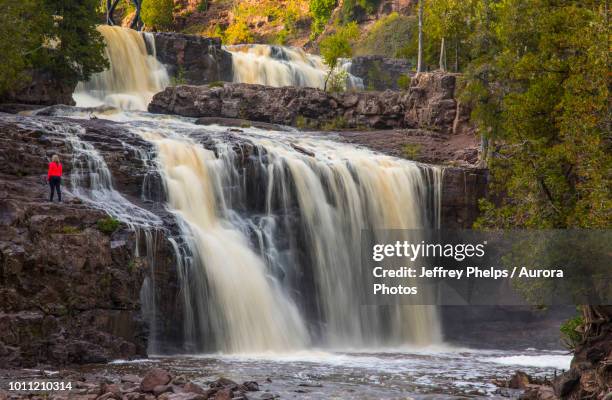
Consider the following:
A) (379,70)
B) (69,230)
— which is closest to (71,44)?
(69,230)

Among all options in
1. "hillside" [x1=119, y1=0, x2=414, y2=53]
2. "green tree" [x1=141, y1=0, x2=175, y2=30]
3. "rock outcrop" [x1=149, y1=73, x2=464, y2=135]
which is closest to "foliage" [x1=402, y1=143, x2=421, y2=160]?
"rock outcrop" [x1=149, y1=73, x2=464, y2=135]

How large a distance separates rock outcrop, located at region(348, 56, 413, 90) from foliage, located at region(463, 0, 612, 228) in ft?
131

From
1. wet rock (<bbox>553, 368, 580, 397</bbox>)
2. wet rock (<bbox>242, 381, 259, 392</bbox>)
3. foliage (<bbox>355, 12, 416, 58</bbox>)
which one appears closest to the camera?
wet rock (<bbox>553, 368, 580, 397</bbox>)

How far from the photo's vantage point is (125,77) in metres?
58.6

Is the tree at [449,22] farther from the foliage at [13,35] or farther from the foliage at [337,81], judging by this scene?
the foliage at [13,35]

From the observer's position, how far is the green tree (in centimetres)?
10206

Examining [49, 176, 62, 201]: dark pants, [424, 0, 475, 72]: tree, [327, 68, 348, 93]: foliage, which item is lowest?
[49, 176, 62, 201]: dark pants

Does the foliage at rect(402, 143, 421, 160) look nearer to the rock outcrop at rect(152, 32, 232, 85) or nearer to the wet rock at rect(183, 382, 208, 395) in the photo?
the rock outcrop at rect(152, 32, 232, 85)

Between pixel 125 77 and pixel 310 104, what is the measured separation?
13.4 m

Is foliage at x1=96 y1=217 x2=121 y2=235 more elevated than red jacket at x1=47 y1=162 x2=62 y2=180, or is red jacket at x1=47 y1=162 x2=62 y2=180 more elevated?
red jacket at x1=47 y1=162 x2=62 y2=180

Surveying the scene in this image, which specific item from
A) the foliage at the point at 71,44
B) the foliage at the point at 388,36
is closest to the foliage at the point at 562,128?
the foliage at the point at 71,44

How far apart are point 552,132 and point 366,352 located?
38.3ft

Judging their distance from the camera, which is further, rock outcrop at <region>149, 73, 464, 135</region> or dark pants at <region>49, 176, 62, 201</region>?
rock outcrop at <region>149, 73, 464, 135</region>

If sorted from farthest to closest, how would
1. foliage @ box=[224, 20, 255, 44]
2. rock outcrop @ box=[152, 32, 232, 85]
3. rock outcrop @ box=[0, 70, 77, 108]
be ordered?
foliage @ box=[224, 20, 255, 44] < rock outcrop @ box=[152, 32, 232, 85] < rock outcrop @ box=[0, 70, 77, 108]
